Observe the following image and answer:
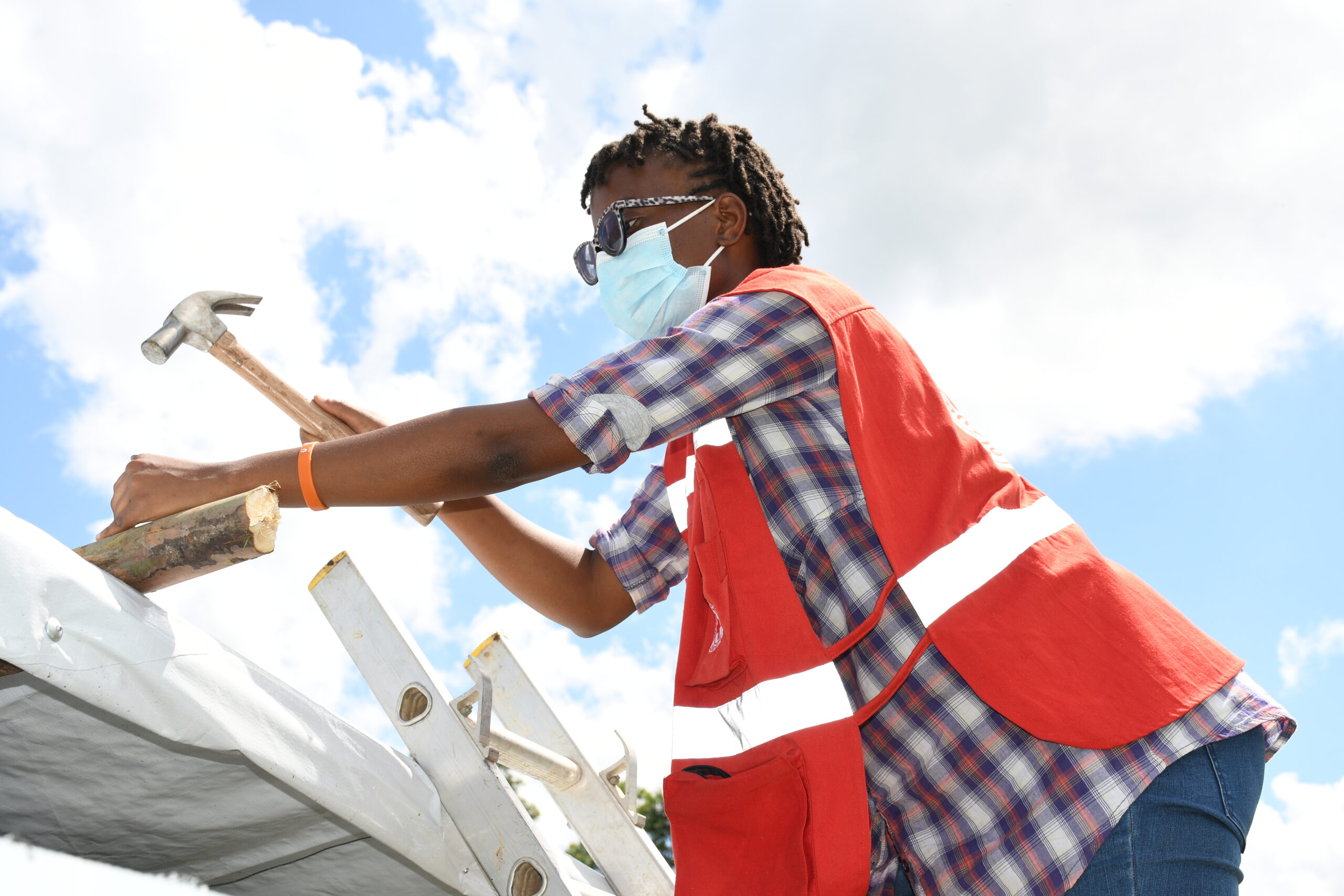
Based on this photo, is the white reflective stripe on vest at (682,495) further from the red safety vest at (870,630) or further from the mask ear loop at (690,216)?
the mask ear loop at (690,216)

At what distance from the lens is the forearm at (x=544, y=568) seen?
8.17 feet

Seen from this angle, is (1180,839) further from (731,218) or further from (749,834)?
(731,218)

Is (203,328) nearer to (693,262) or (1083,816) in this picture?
(693,262)

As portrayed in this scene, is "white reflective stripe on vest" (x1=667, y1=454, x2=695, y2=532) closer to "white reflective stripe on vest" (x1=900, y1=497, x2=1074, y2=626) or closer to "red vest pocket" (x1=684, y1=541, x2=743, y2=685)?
"red vest pocket" (x1=684, y1=541, x2=743, y2=685)

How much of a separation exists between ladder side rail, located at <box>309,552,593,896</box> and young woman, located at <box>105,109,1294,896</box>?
0.48 meters

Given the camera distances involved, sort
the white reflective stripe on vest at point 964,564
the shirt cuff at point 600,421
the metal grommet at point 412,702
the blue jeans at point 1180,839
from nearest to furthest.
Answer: the blue jeans at point 1180,839 < the white reflective stripe on vest at point 964,564 < the shirt cuff at point 600,421 < the metal grommet at point 412,702

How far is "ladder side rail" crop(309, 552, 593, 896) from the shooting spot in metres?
1.99

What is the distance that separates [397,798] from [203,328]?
1.25 metres

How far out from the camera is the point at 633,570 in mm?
2455

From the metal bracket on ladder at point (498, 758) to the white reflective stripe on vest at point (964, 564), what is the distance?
0.95 m

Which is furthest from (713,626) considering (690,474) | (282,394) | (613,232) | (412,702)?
(282,394)

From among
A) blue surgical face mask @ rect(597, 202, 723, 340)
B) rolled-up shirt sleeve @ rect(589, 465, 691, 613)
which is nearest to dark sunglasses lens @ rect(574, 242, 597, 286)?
blue surgical face mask @ rect(597, 202, 723, 340)

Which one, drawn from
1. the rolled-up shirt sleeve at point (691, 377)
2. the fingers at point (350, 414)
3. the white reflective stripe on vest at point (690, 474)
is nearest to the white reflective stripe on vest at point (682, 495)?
the white reflective stripe on vest at point (690, 474)

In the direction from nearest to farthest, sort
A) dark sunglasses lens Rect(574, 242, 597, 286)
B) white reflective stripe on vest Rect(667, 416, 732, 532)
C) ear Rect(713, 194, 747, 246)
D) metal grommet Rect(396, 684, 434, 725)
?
1. white reflective stripe on vest Rect(667, 416, 732, 532)
2. metal grommet Rect(396, 684, 434, 725)
3. ear Rect(713, 194, 747, 246)
4. dark sunglasses lens Rect(574, 242, 597, 286)
